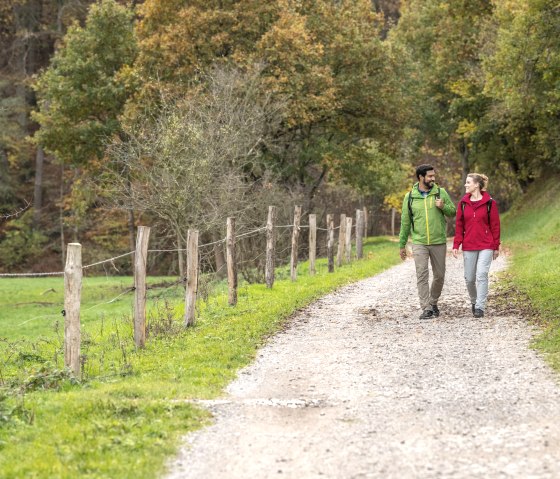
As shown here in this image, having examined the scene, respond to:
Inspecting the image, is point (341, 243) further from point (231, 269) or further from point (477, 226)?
point (477, 226)

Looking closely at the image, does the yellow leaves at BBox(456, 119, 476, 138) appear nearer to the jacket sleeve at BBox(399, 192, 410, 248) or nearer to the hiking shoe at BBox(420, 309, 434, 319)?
the jacket sleeve at BBox(399, 192, 410, 248)

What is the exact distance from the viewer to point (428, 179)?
42.2ft

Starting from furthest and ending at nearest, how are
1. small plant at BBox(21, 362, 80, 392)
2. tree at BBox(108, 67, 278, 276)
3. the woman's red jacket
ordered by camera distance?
tree at BBox(108, 67, 278, 276) < the woman's red jacket < small plant at BBox(21, 362, 80, 392)

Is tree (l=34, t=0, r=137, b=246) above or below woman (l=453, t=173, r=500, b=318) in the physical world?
above

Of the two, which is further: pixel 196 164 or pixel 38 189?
pixel 38 189

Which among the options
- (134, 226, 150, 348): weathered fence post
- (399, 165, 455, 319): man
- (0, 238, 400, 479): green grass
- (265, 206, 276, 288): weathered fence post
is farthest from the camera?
(265, 206, 276, 288): weathered fence post

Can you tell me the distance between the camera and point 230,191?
2433 centimetres

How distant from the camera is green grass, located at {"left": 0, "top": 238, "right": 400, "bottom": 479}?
627 centimetres

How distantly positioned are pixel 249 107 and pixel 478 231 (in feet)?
55.6

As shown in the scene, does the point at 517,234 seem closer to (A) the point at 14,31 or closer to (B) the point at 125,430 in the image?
(B) the point at 125,430

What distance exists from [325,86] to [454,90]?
1011 cm

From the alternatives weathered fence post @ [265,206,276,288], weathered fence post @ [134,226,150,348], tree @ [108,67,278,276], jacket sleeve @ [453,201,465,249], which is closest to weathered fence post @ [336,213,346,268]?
tree @ [108,67,278,276]

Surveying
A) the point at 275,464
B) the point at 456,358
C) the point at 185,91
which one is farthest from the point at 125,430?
the point at 185,91

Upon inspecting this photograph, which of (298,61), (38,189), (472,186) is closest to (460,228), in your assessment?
(472,186)
